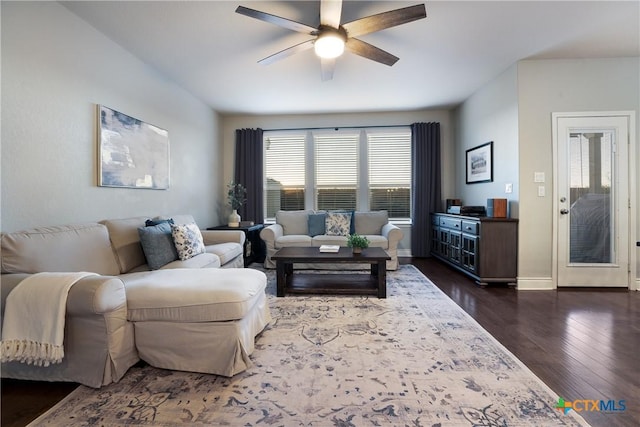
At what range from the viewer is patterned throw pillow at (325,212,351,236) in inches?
185

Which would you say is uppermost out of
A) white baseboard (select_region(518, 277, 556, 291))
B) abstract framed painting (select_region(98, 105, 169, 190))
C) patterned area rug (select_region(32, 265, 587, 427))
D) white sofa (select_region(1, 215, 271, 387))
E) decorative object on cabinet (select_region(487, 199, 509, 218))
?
abstract framed painting (select_region(98, 105, 169, 190))

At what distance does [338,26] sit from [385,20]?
1.20 feet

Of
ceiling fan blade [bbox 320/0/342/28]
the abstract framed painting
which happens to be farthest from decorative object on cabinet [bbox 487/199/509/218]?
Answer: the abstract framed painting

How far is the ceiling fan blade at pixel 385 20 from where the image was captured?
207 centimetres

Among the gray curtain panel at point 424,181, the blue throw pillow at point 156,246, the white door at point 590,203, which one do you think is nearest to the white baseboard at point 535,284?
the white door at point 590,203

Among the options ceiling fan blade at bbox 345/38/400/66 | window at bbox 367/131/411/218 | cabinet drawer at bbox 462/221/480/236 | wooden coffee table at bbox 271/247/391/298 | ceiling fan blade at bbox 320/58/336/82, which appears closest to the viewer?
ceiling fan blade at bbox 345/38/400/66

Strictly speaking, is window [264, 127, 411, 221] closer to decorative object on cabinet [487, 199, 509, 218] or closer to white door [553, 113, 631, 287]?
decorative object on cabinet [487, 199, 509, 218]

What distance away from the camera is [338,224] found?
187 inches

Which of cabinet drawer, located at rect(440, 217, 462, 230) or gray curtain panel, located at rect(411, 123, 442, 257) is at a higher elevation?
gray curtain panel, located at rect(411, 123, 442, 257)

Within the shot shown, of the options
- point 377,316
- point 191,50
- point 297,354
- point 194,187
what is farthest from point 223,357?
point 194,187

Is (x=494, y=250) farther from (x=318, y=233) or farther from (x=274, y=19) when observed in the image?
(x=274, y=19)

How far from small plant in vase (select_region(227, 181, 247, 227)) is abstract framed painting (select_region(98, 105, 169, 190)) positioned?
135 centimetres

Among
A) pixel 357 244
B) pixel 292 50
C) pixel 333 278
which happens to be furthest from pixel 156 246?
pixel 292 50

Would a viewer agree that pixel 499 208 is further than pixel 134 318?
Yes
